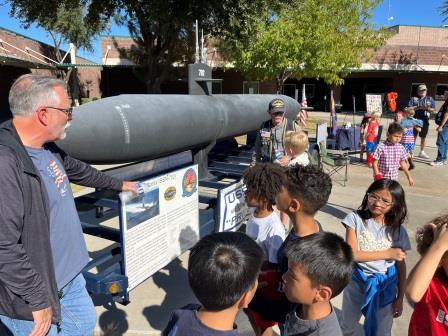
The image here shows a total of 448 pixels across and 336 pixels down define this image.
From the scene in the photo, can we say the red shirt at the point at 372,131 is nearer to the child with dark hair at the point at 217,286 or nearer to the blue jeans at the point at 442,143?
the blue jeans at the point at 442,143

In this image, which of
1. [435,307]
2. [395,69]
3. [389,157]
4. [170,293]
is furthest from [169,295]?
[395,69]

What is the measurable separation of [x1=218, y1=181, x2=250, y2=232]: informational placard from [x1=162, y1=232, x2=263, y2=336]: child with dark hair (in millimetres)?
1942

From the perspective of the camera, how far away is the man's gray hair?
1799 millimetres

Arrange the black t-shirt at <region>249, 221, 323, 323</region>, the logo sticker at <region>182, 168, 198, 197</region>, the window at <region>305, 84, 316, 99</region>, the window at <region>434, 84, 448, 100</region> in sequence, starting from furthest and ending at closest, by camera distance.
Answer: the window at <region>305, 84, 316, 99</region> < the window at <region>434, 84, 448, 100</region> < the logo sticker at <region>182, 168, 198, 197</region> < the black t-shirt at <region>249, 221, 323, 323</region>

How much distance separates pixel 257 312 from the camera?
85.4 inches

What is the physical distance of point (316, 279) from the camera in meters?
1.56

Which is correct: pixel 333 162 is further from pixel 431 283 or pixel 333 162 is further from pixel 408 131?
pixel 431 283

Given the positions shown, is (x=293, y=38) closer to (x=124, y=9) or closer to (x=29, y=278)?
(x=124, y=9)

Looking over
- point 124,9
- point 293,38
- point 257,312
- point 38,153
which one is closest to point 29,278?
point 38,153

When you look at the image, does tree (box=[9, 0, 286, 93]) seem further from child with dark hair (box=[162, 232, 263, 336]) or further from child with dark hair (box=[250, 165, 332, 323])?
child with dark hair (box=[162, 232, 263, 336])

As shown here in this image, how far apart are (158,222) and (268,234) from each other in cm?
88

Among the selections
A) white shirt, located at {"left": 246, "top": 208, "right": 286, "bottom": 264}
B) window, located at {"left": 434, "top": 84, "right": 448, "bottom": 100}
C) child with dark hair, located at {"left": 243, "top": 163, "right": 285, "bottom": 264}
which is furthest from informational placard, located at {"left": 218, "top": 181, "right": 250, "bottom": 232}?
window, located at {"left": 434, "top": 84, "right": 448, "bottom": 100}

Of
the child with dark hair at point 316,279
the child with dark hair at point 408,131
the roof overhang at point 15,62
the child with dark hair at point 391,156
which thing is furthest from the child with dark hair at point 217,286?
the roof overhang at point 15,62

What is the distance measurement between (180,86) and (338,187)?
23.1 m
